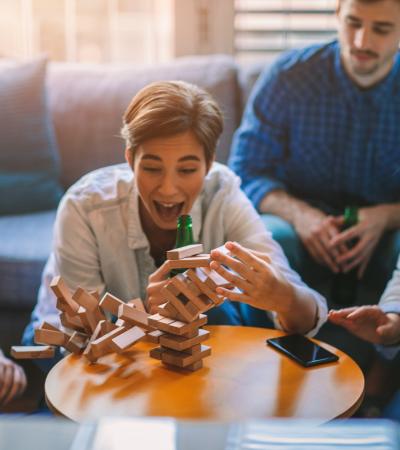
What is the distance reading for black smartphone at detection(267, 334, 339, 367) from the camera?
979mm

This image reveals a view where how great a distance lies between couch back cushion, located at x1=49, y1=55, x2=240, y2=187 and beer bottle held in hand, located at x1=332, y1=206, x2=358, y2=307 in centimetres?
46

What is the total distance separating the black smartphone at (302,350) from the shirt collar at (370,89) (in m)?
0.67

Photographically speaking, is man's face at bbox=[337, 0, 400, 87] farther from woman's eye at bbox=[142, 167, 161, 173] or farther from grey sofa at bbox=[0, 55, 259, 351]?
woman's eye at bbox=[142, 167, 161, 173]

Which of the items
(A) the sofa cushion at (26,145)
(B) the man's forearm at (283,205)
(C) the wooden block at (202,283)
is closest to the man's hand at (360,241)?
(B) the man's forearm at (283,205)

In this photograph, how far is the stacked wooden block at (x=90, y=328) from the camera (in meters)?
0.95

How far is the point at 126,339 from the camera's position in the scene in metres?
0.94

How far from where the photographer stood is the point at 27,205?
1826mm

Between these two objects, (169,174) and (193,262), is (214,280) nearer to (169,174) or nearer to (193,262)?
(193,262)

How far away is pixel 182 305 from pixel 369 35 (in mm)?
786

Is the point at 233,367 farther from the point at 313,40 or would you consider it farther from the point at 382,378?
the point at 313,40

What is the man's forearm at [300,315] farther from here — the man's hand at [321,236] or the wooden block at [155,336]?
the man's hand at [321,236]

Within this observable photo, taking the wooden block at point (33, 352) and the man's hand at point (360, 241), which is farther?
the man's hand at point (360, 241)

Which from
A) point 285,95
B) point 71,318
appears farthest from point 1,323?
point 285,95

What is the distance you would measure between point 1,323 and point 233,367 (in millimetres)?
862
